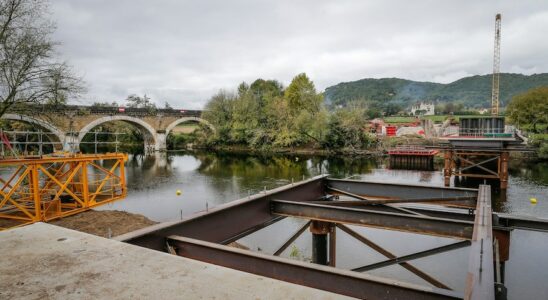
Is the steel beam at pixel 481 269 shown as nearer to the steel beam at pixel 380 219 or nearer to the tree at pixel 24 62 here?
the steel beam at pixel 380 219

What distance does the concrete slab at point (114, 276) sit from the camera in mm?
2268

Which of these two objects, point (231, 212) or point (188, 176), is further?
point (188, 176)

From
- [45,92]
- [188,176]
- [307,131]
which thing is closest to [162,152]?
[307,131]

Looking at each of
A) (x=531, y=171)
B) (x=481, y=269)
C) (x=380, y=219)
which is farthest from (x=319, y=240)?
(x=531, y=171)

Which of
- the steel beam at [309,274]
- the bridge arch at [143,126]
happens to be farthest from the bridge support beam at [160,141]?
the steel beam at [309,274]

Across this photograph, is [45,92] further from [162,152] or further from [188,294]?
[162,152]

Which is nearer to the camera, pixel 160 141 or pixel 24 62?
pixel 24 62

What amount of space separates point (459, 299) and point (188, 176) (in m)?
30.2

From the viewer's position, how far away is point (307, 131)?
56062 mm

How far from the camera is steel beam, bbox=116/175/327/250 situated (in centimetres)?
383

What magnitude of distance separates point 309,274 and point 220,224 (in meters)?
2.25

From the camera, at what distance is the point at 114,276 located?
2.55m

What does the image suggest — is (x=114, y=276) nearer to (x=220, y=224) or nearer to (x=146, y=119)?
(x=220, y=224)

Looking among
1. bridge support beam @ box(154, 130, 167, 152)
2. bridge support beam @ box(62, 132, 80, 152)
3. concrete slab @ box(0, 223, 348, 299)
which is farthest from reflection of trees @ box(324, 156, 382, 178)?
bridge support beam @ box(154, 130, 167, 152)
